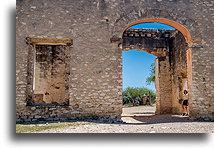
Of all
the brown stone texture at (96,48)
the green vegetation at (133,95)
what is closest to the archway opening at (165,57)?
the brown stone texture at (96,48)

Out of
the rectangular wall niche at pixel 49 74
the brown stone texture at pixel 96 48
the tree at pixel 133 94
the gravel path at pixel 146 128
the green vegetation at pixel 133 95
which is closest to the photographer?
the gravel path at pixel 146 128

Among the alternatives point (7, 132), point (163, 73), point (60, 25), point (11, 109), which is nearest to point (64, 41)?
point (60, 25)

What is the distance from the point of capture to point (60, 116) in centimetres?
730

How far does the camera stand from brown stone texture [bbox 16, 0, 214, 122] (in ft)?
24.2

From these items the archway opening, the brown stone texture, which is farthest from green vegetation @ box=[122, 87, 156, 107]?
the brown stone texture

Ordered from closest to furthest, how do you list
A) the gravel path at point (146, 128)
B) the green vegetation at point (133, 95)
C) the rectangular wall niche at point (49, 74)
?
the gravel path at point (146, 128), the rectangular wall niche at point (49, 74), the green vegetation at point (133, 95)

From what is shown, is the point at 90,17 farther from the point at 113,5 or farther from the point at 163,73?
the point at 163,73

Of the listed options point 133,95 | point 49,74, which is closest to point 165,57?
point 49,74

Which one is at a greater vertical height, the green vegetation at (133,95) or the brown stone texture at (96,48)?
the brown stone texture at (96,48)

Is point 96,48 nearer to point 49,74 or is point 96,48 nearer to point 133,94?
point 49,74

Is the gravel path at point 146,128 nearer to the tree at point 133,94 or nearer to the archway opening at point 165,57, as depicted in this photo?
the archway opening at point 165,57

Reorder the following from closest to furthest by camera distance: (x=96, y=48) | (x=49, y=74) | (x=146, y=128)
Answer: (x=146, y=128), (x=96, y=48), (x=49, y=74)

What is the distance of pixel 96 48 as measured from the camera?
763 cm

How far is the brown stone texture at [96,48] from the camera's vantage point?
7.36 m
